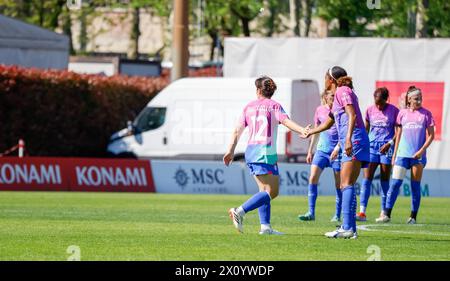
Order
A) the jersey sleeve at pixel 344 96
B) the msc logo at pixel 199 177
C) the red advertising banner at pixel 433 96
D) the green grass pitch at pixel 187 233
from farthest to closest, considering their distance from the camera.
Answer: the red advertising banner at pixel 433 96 < the msc logo at pixel 199 177 < the jersey sleeve at pixel 344 96 < the green grass pitch at pixel 187 233

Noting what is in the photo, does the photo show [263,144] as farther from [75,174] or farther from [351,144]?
[75,174]

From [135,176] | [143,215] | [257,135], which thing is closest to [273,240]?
[257,135]

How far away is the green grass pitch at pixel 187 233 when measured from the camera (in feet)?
46.0

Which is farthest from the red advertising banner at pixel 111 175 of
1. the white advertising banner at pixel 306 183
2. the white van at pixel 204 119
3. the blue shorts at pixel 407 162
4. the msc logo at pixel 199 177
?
the blue shorts at pixel 407 162

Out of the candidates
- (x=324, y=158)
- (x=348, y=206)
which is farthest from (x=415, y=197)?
(x=348, y=206)

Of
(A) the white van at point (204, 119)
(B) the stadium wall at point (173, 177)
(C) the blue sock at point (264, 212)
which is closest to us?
(C) the blue sock at point (264, 212)

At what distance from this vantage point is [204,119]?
3591 cm

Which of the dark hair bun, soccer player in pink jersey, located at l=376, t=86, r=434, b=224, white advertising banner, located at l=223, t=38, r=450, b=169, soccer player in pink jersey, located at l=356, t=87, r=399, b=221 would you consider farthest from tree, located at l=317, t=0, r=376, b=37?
the dark hair bun

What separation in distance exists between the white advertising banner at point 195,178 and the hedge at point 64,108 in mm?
7051

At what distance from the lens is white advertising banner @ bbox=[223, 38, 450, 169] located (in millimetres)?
35688

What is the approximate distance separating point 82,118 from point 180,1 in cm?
479

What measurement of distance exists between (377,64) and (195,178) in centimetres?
683

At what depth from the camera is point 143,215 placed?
21500 millimetres

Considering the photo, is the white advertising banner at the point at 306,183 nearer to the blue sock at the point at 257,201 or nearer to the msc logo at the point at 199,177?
the msc logo at the point at 199,177
